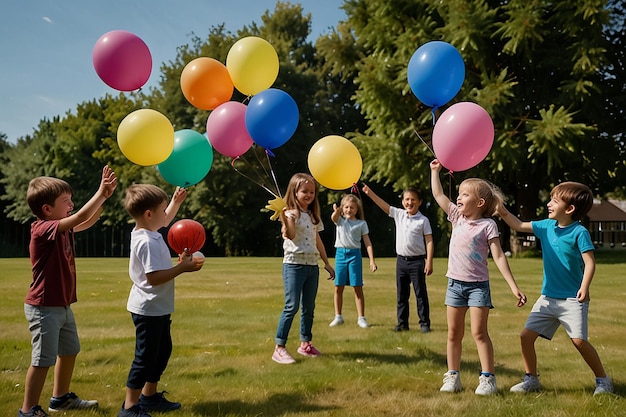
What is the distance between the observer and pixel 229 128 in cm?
587

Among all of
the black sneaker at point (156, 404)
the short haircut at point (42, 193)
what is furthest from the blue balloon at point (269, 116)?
the black sneaker at point (156, 404)

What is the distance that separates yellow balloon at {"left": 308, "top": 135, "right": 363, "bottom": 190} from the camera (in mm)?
5542

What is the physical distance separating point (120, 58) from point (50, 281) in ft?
7.67

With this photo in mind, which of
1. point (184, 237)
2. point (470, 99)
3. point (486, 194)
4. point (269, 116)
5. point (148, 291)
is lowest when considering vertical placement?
point (148, 291)

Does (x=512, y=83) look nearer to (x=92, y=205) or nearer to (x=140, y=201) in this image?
(x=140, y=201)

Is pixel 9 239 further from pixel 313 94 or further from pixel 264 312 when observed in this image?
pixel 264 312

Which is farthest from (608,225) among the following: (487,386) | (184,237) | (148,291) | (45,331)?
(45,331)

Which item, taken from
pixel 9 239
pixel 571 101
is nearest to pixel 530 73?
pixel 571 101

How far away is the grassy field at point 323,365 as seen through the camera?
4043mm

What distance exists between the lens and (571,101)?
18562 mm

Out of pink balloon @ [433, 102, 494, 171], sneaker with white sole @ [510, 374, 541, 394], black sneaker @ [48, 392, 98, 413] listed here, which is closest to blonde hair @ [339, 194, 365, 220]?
pink balloon @ [433, 102, 494, 171]

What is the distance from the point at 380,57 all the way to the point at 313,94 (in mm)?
11353

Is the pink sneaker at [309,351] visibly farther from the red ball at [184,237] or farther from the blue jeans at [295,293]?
the red ball at [184,237]

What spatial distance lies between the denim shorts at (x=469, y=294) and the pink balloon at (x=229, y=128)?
9.09 feet
